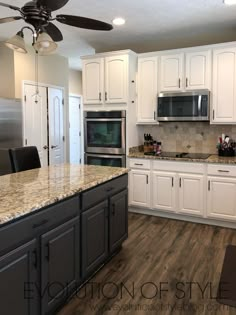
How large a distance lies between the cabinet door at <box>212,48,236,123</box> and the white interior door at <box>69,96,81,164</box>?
4297 mm

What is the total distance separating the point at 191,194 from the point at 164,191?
38 cm

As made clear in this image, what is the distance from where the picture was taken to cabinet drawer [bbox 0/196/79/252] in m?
1.54

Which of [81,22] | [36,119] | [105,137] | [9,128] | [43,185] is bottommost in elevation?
[43,185]

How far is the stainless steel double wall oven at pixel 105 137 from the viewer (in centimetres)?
436

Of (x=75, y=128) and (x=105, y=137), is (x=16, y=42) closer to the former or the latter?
(x=105, y=137)

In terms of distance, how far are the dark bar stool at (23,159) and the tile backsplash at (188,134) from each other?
2.01 metres

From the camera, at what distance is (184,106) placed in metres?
4.05

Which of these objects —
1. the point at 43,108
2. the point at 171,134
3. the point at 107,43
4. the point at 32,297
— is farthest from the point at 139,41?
the point at 32,297

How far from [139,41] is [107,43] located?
1.73 ft

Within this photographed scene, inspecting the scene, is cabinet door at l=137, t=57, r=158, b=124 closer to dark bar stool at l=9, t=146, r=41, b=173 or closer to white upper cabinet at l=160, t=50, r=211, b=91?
white upper cabinet at l=160, t=50, r=211, b=91

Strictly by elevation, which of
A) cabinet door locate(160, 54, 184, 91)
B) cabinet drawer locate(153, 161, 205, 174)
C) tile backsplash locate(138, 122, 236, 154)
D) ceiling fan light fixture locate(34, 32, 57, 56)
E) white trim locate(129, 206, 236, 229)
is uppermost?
cabinet door locate(160, 54, 184, 91)

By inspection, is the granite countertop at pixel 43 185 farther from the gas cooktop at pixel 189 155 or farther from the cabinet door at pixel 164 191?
the gas cooktop at pixel 189 155

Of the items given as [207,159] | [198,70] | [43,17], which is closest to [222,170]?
[207,159]

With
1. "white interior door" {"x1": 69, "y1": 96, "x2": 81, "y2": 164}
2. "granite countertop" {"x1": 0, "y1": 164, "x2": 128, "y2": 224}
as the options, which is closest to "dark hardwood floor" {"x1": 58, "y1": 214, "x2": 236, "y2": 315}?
"granite countertop" {"x1": 0, "y1": 164, "x2": 128, "y2": 224}
